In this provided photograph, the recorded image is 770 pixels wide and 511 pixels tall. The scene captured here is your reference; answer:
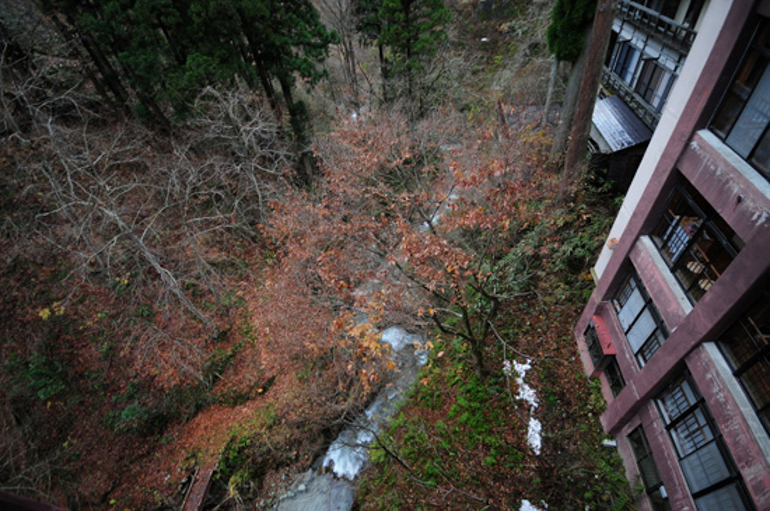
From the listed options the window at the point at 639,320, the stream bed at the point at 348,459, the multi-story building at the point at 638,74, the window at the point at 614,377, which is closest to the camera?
the window at the point at 639,320

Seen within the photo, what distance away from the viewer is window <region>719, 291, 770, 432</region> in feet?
15.9

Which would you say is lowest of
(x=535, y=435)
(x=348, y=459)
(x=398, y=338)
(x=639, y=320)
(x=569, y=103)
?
(x=348, y=459)

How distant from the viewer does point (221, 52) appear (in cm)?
1376

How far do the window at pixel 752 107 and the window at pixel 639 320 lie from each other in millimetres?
3455

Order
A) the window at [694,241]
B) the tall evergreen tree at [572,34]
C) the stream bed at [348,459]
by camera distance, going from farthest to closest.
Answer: the stream bed at [348,459] → the tall evergreen tree at [572,34] → the window at [694,241]

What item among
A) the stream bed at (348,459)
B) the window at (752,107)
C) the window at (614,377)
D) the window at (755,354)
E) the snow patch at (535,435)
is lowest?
the stream bed at (348,459)

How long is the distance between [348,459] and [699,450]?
968 cm

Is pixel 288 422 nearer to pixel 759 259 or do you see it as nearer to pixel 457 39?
pixel 759 259

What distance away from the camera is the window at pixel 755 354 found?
486 centimetres

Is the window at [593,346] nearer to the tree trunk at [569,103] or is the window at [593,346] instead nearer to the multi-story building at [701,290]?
the multi-story building at [701,290]

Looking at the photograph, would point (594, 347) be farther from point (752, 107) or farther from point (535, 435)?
point (752, 107)

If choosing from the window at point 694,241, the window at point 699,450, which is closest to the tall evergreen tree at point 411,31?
the window at point 694,241

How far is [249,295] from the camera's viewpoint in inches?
632

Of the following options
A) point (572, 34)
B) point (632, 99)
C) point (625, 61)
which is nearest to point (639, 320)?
point (572, 34)
